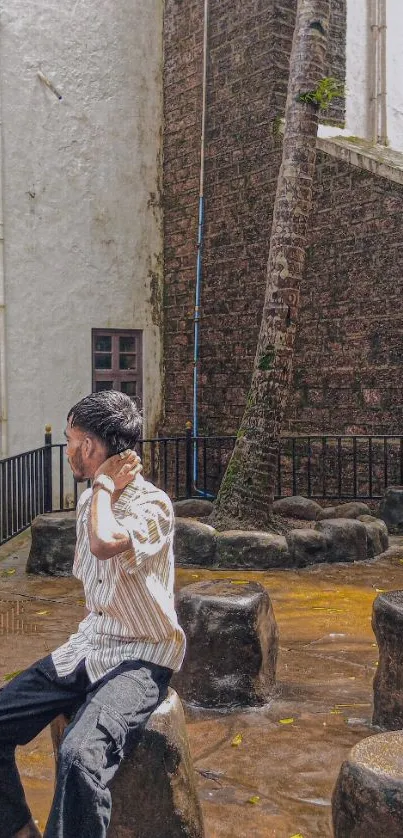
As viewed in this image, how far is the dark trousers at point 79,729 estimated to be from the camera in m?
2.59

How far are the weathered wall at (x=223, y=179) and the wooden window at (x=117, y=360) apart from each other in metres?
0.55

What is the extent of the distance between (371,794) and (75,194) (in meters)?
11.7

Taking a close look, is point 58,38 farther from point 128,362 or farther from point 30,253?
point 128,362

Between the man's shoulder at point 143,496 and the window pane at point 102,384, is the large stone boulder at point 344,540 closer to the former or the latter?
the man's shoulder at point 143,496

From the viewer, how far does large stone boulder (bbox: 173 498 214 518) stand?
1002 centimetres

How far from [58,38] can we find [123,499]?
11481mm

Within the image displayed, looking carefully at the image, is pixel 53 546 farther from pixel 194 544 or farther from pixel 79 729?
pixel 79 729

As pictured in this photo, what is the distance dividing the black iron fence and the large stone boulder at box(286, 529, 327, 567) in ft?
5.45

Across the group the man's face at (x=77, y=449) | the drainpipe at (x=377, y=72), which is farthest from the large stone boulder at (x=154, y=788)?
the drainpipe at (x=377, y=72)

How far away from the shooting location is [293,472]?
1069 cm

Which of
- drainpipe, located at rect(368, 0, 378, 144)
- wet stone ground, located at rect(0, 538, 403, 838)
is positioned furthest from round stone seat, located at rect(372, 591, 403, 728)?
drainpipe, located at rect(368, 0, 378, 144)

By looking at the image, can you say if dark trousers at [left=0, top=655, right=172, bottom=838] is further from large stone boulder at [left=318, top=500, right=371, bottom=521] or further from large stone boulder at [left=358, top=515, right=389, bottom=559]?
large stone boulder at [left=318, top=500, right=371, bottom=521]

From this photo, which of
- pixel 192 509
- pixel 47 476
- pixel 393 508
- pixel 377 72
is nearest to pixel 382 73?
pixel 377 72

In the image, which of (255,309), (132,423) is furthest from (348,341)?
(132,423)
